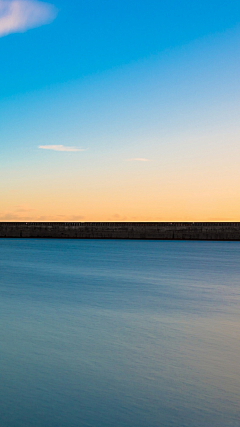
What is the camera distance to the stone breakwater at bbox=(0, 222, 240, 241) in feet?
171

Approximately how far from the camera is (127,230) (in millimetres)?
54500

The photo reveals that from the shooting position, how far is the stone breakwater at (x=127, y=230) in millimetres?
52062

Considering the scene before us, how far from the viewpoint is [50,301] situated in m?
10.8

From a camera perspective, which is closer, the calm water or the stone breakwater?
the calm water

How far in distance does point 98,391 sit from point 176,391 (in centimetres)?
80

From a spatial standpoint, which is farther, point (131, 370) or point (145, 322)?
point (145, 322)

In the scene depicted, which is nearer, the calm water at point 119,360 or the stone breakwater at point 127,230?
the calm water at point 119,360

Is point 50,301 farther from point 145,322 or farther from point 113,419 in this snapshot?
point 113,419

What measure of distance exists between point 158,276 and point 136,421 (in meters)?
13.7

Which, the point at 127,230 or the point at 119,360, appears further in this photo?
the point at 127,230

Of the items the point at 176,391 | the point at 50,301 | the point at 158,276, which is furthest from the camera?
the point at 158,276

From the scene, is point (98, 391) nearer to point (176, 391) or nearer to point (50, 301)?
point (176, 391)

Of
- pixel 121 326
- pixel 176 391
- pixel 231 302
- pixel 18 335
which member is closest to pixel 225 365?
pixel 176 391

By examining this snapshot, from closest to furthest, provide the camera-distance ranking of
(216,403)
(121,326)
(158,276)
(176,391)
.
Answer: (216,403), (176,391), (121,326), (158,276)
